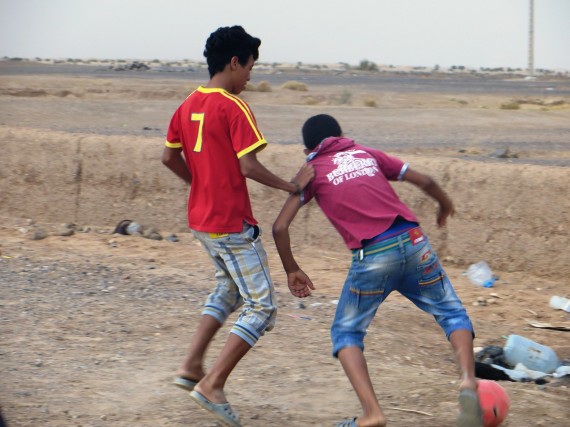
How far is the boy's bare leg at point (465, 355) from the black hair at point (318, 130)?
1.15 metres

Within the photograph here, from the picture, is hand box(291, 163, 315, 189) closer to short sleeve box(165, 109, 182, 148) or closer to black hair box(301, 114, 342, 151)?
black hair box(301, 114, 342, 151)

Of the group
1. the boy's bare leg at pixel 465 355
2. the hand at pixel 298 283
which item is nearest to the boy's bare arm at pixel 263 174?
the hand at pixel 298 283

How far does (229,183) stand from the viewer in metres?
5.12

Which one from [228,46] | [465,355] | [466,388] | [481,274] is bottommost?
[481,274]

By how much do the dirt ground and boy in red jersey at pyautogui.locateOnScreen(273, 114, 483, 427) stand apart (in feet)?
2.18

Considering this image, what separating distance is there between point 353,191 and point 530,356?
288 centimetres

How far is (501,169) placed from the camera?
1031cm

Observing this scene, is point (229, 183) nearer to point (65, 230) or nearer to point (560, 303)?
point (560, 303)

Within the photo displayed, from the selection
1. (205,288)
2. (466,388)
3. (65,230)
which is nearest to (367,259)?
(466,388)

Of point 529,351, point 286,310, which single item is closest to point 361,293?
point 529,351

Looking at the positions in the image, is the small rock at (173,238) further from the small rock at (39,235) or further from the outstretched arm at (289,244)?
the outstretched arm at (289,244)

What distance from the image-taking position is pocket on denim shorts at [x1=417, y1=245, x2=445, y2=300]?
4980mm

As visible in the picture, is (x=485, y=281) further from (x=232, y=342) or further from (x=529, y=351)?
(x=232, y=342)

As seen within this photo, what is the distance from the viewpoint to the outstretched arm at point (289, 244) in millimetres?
4926
